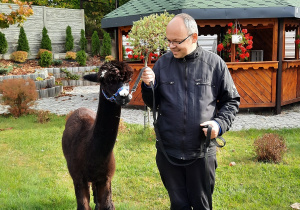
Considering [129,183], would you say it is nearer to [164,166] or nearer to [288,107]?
[164,166]

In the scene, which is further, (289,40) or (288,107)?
(289,40)

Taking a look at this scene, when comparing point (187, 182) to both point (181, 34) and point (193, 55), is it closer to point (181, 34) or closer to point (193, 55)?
point (193, 55)

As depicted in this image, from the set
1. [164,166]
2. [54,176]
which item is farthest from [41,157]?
[164,166]

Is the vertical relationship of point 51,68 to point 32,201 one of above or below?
above

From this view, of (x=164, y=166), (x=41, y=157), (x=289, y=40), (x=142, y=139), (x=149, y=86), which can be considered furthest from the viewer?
(x=289, y=40)

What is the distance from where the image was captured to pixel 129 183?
212 inches

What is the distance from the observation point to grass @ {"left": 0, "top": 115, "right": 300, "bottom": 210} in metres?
4.64

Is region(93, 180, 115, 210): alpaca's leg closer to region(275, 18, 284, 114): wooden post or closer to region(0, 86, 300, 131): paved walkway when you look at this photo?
region(0, 86, 300, 131): paved walkway

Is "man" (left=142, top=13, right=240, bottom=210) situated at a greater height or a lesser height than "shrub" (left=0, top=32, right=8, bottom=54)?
lesser

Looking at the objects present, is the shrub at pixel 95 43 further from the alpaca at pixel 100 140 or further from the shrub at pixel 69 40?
the alpaca at pixel 100 140

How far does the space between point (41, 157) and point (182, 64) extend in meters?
4.77

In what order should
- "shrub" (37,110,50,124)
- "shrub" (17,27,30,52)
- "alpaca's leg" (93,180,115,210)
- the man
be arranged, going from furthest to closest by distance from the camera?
"shrub" (17,27,30,52) → "shrub" (37,110,50,124) → "alpaca's leg" (93,180,115,210) → the man

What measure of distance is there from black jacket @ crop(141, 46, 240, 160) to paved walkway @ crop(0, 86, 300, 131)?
251 inches

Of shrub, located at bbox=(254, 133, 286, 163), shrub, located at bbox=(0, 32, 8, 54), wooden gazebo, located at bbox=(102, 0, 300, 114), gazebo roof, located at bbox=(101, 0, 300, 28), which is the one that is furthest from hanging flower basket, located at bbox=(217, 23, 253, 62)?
shrub, located at bbox=(0, 32, 8, 54)
